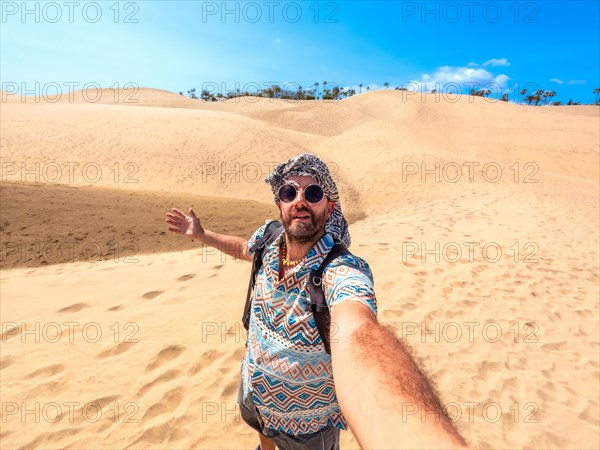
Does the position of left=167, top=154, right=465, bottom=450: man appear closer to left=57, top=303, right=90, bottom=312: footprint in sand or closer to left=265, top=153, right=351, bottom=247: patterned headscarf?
left=265, top=153, right=351, bottom=247: patterned headscarf

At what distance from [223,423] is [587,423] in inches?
146

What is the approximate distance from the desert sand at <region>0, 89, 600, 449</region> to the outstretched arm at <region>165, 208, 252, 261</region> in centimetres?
170

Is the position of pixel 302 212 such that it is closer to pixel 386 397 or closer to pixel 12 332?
pixel 386 397

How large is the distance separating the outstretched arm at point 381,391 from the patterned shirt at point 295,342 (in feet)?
0.52

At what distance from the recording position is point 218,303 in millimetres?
4805

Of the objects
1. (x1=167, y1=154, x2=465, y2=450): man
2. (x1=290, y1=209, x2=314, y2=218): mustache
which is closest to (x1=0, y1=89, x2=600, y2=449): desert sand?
(x1=167, y1=154, x2=465, y2=450): man

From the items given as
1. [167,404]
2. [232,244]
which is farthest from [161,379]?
[232,244]

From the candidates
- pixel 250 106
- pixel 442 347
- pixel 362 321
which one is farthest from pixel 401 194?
pixel 250 106

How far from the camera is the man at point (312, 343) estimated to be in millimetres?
1050

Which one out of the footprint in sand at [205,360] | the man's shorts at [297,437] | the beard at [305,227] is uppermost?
the beard at [305,227]

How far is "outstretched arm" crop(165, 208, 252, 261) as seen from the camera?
2.35 meters

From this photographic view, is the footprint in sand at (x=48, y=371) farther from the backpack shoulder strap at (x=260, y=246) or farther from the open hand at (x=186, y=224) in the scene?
the backpack shoulder strap at (x=260, y=246)

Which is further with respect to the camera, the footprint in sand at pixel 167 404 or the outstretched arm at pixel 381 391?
the footprint in sand at pixel 167 404

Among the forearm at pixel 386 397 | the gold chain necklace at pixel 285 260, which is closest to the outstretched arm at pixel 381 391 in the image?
the forearm at pixel 386 397
